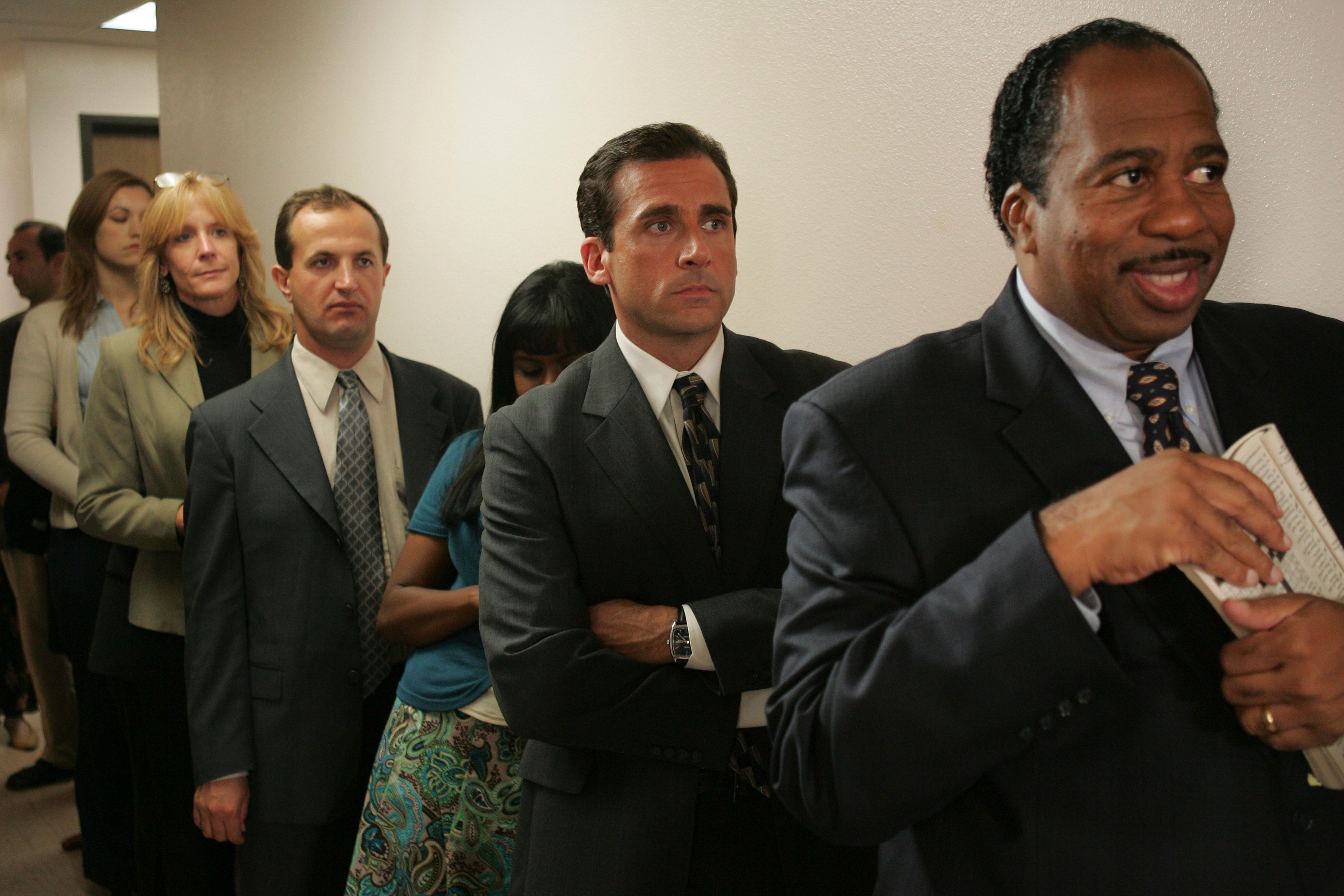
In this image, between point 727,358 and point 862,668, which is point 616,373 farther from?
point 862,668

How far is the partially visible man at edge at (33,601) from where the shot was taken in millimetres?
4113

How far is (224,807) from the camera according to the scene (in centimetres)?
243

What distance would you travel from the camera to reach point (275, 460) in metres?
2.50

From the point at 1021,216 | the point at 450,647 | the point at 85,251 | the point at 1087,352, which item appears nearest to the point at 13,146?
the point at 85,251

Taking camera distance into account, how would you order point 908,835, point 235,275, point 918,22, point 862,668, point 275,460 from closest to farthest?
point 862,668, point 908,835, point 918,22, point 275,460, point 235,275

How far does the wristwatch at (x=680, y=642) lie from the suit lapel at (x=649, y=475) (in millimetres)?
80

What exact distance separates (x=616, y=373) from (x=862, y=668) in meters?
0.83

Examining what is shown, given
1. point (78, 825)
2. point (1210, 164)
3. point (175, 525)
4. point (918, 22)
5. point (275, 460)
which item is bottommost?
point (78, 825)

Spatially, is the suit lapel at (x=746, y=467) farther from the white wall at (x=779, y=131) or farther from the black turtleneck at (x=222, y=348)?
the black turtleneck at (x=222, y=348)

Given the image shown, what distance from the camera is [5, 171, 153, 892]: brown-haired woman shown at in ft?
11.6

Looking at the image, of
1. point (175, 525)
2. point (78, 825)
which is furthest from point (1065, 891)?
point (78, 825)

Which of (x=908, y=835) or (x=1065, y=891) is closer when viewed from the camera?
(x=1065, y=891)

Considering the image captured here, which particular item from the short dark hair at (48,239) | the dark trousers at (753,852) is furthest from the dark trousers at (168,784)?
the short dark hair at (48,239)

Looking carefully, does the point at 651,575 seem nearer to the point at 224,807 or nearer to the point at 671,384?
the point at 671,384
